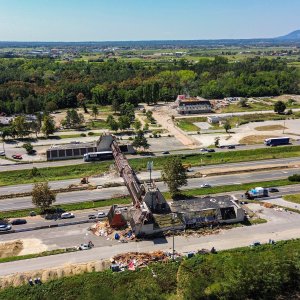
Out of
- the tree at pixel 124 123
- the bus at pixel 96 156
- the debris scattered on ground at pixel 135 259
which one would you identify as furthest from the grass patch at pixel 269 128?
the debris scattered on ground at pixel 135 259

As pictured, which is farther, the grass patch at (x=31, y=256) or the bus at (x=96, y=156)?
the bus at (x=96, y=156)

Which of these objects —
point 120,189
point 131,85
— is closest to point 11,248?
point 120,189

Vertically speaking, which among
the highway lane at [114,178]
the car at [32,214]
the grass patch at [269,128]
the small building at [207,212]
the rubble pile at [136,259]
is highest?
the small building at [207,212]

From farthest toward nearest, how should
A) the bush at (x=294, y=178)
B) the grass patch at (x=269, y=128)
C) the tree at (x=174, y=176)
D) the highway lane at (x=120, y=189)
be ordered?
1. the grass patch at (x=269, y=128)
2. the bush at (x=294, y=178)
3. the highway lane at (x=120, y=189)
4. the tree at (x=174, y=176)

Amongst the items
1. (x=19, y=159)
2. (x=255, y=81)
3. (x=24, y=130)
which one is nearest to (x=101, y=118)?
(x=24, y=130)

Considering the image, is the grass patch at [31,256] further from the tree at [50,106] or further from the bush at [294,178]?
the tree at [50,106]

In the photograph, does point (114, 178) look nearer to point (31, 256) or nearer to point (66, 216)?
point (66, 216)
